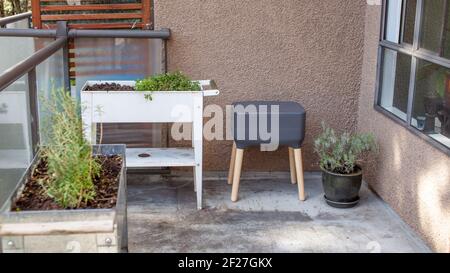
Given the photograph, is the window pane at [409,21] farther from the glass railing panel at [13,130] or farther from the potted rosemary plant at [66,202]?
the glass railing panel at [13,130]

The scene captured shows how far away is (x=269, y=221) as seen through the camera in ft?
12.2

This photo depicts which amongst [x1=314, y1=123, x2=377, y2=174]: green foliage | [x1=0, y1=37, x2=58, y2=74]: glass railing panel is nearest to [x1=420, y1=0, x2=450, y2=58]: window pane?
[x1=314, y1=123, x2=377, y2=174]: green foliage

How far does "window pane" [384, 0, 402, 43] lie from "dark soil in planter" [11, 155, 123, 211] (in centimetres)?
216

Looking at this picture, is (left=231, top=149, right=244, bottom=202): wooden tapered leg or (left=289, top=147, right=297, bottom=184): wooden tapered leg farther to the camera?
(left=289, top=147, right=297, bottom=184): wooden tapered leg

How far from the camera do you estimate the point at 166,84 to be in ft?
12.3

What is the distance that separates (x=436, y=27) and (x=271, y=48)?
1421mm

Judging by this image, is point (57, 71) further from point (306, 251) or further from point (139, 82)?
point (306, 251)

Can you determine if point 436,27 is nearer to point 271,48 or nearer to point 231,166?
point 271,48

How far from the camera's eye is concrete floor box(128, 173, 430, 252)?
3355 mm

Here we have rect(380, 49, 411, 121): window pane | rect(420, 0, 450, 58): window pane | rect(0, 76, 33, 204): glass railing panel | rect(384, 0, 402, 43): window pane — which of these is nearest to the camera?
rect(0, 76, 33, 204): glass railing panel

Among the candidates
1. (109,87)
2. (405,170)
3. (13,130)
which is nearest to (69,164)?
(13,130)

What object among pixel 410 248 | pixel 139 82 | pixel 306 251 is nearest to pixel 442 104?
pixel 410 248

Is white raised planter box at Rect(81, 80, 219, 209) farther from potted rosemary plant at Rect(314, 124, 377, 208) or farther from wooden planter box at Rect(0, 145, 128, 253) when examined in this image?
wooden planter box at Rect(0, 145, 128, 253)
